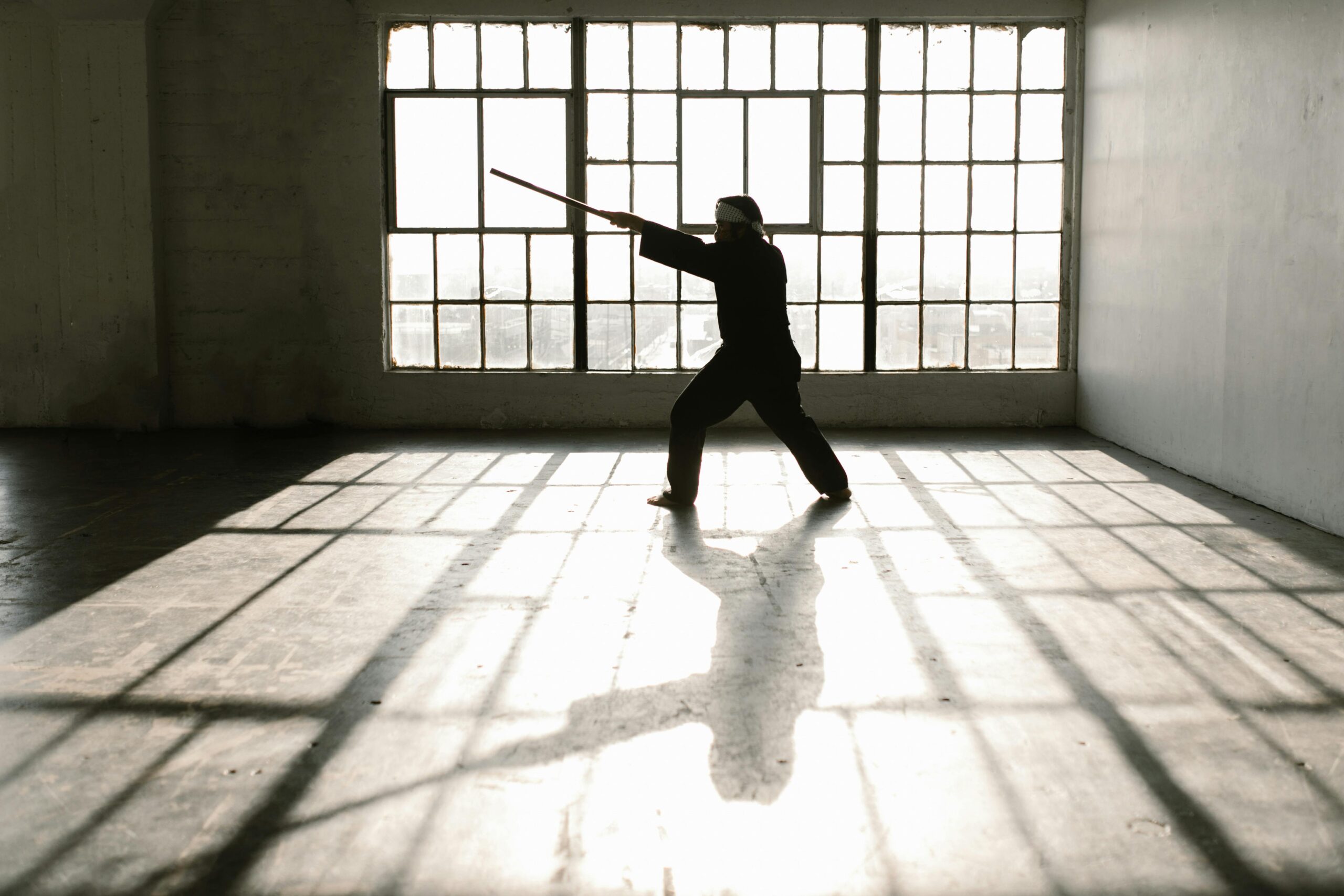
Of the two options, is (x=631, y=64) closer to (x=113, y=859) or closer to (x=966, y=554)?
(x=966, y=554)

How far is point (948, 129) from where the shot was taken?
7727mm

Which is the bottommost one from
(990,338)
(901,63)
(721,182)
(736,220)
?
(990,338)

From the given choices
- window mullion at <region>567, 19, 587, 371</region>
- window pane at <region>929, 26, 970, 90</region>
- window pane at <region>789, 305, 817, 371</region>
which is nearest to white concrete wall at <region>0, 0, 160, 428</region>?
window mullion at <region>567, 19, 587, 371</region>

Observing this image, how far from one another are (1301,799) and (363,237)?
6662mm

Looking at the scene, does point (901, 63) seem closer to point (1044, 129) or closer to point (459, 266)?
point (1044, 129)

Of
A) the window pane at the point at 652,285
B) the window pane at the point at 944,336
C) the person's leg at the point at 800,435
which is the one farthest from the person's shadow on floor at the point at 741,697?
the window pane at the point at 944,336

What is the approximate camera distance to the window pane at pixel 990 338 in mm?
7852

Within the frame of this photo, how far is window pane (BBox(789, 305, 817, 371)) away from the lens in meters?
7.84

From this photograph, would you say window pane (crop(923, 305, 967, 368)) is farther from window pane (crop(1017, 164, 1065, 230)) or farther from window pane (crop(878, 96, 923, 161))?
window pane (crop(878, 96, 923, 161))

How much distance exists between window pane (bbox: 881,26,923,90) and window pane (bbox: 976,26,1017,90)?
0.37m

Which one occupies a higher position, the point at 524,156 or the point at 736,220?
the point at 524,156

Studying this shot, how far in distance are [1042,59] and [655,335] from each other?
301 cm

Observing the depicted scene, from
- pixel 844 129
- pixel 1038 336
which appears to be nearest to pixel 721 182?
pixel 844 129

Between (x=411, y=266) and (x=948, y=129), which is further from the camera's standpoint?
(x=411, y=266)
